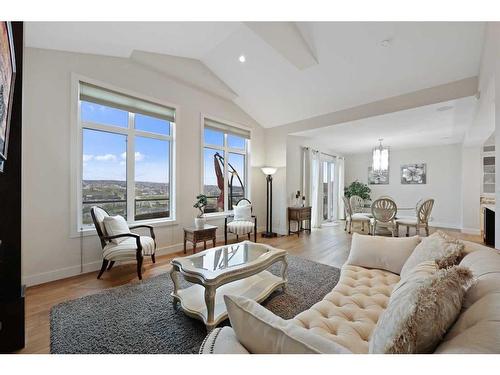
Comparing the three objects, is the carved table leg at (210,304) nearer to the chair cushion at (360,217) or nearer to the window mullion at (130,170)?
the window mullion at (130,170)

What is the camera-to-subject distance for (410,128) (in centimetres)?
481

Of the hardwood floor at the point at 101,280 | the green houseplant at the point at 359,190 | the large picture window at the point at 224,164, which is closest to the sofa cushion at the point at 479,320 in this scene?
the hardwood floor at the point at 101,280

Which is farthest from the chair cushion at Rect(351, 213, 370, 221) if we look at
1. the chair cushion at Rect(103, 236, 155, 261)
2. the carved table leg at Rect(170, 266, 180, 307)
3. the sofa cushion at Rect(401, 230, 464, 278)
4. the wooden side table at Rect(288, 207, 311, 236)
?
the carved table leg at Rect(170, 266, 180, 307)

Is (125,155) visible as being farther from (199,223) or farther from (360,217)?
(360,217)

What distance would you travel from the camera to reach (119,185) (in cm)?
356

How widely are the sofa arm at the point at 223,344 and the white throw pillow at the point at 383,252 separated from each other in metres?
1.70

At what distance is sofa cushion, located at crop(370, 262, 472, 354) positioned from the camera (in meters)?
0.72

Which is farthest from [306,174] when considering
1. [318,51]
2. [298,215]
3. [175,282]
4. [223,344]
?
[223,344]

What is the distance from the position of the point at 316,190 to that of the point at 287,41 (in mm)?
4309

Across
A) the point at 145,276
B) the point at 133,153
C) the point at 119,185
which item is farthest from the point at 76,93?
the point at 145,276

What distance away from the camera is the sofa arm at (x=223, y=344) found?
2.49 ft

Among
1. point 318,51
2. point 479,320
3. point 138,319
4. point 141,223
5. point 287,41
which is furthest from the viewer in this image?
point 141,223

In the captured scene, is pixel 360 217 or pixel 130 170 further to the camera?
pixel 360 217

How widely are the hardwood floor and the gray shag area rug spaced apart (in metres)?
0.10
